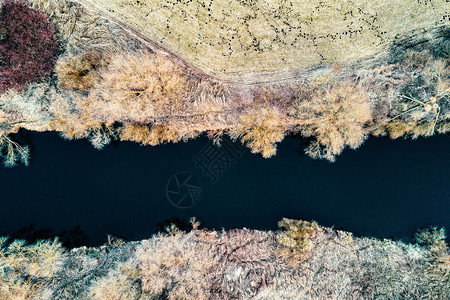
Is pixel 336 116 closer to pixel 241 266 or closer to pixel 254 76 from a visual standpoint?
pixel 254 76

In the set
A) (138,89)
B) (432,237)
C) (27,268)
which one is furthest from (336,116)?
(27,268)

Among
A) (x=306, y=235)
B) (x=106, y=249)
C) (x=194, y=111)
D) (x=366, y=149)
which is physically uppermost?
(x=366, y=149)

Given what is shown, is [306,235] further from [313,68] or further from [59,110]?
[59,110]

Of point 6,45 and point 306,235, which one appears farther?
point 306,235

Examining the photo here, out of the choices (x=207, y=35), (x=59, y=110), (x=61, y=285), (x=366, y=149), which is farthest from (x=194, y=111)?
(x=61, y=285)

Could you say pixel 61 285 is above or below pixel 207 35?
below

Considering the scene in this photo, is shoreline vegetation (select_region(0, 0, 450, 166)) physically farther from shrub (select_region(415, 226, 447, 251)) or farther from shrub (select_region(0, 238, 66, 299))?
shrub (select_region(415, 226, 447, 251))
